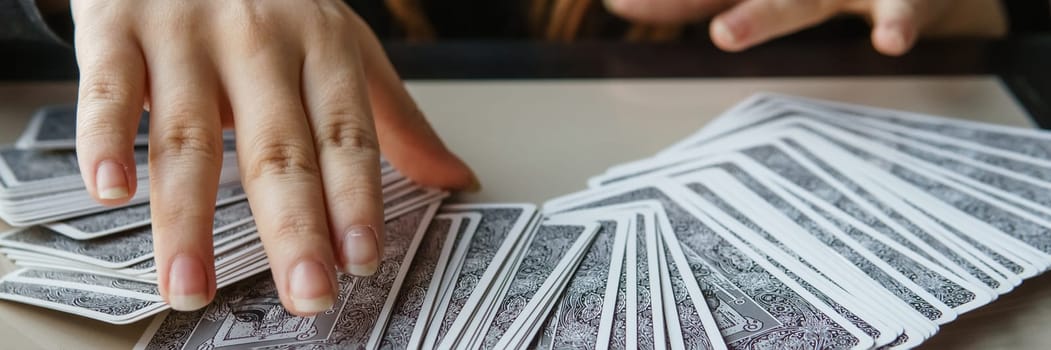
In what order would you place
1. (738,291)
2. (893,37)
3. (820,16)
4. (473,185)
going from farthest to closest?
(820,16) < (893,37) < (473,185) < (738,291)

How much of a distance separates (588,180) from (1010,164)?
55 cm

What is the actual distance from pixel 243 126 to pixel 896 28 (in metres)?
0.90

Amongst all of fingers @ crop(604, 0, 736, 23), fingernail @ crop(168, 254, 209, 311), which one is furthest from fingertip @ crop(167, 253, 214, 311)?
fingers @ crop(604, 0, 736, 23)

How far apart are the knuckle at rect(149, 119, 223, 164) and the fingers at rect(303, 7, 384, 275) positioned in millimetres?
98

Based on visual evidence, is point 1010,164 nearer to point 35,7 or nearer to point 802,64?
point 802,64

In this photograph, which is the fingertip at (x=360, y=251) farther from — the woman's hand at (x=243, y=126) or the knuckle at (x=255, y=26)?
the knuckle at (x=255, y=26)

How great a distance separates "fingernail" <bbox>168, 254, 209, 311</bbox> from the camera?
2.20ft

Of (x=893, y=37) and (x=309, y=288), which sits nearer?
(x=309, y=288)

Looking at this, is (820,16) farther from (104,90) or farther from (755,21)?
(104,90)

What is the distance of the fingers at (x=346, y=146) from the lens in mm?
724

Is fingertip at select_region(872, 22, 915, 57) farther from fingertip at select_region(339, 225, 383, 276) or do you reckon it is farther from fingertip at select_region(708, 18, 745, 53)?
fingertip at select_region(339, 225, 383, 276)

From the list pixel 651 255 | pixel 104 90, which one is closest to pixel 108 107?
pixel 104 90

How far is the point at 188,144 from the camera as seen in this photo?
76 centimetres

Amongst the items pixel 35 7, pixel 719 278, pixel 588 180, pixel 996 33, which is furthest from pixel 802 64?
pixel 35 7
